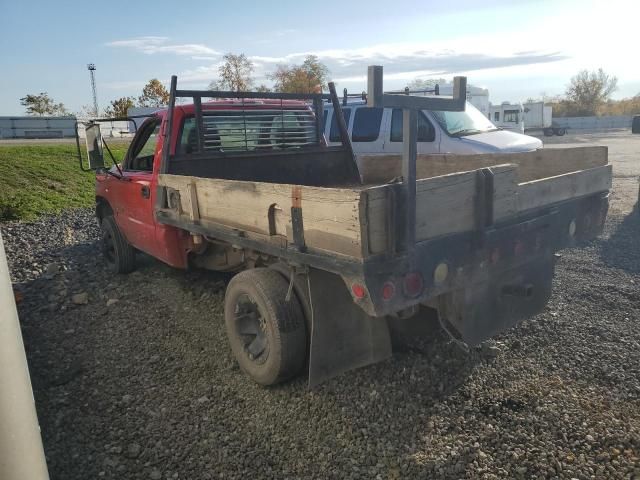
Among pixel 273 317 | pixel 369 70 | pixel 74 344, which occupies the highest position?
pixel 369 70

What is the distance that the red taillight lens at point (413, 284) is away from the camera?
283 cm

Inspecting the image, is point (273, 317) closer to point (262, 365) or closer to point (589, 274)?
point (262, 365)

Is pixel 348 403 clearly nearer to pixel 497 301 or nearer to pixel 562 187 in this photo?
pixel 497 301

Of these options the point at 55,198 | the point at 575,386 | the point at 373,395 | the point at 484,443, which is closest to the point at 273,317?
the point at 373,395

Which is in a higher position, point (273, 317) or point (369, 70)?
point (369, 70)

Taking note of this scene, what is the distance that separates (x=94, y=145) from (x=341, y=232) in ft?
11.6

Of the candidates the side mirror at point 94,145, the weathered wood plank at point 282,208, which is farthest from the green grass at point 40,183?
the weathered wood plank at point 282,208

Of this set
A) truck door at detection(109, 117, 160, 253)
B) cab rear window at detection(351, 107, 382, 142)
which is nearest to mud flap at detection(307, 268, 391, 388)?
truck door at detection(109, 117, 160, 253)

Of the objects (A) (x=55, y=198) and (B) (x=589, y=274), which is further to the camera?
(A) (x=55, y=198)

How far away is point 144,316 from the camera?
512 centimetres

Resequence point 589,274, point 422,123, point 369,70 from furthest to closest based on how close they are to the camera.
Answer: point 422,123, point 589,274, point 369,70

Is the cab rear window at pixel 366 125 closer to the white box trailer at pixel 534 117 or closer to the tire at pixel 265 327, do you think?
the tire at pixel 265 327

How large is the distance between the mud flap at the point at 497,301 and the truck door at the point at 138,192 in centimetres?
312

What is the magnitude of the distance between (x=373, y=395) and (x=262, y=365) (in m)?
0.78
